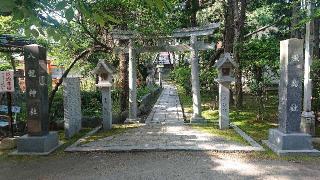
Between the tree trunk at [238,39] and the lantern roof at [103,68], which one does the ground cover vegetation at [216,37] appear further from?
the lantern roof at [103,68]

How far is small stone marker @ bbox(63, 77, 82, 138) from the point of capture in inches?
424

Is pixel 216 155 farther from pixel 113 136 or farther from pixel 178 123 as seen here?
pixel 178 123

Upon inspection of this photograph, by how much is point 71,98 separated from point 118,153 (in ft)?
10.5

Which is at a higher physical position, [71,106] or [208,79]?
[208,79]

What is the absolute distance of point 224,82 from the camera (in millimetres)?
11852

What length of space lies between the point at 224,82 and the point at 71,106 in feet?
17.2

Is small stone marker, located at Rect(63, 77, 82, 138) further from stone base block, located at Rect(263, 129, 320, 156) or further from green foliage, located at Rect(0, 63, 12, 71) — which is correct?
green foliage, located at Rect(0, 63, 12, 71)

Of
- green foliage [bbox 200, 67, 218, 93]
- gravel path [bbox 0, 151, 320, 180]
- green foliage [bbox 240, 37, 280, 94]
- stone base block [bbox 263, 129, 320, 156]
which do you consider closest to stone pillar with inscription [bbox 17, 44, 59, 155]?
gravel path [bbox 0, 151, 320, 180]

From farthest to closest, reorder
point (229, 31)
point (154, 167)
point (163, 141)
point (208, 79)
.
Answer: point (208, 79)
point (229, 31)
point (163, 141)
point (154, 167)

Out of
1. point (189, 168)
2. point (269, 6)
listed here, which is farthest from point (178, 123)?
point (269, 6)

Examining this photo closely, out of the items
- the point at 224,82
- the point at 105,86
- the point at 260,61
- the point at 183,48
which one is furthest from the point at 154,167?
the point at 260,61

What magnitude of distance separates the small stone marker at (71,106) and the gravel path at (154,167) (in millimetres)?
2296

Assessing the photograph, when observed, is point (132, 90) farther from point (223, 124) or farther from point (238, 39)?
point (238, 39)

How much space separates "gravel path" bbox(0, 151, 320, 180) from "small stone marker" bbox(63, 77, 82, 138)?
2.30 m
